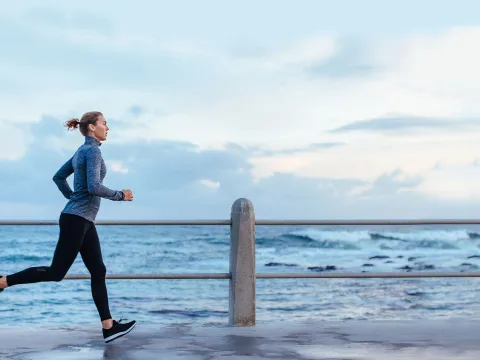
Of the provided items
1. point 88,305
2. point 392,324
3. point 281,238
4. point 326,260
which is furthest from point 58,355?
point 281,238

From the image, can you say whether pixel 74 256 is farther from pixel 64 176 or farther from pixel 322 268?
pixel 322 268

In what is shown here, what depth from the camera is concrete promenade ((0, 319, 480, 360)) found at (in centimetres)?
666

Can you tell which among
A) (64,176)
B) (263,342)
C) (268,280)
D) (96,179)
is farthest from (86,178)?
(268,280)

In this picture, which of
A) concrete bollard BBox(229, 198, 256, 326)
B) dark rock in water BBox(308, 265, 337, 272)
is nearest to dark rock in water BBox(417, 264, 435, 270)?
dark rock in water BBox(308, 265, 337, 272)

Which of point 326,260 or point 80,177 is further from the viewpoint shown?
point 326,260

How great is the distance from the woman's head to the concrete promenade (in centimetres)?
179

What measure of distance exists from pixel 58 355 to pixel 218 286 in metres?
25.8

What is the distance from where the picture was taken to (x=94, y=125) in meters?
6.84

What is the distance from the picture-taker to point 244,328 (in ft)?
27.0

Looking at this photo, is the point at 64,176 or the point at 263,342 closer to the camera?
the point at 64,176

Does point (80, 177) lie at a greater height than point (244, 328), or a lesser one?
greater

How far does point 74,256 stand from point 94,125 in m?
1.09

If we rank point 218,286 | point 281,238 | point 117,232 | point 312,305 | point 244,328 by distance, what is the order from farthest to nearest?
point 117,232 < point 281,238 < point 218,286 < point 312,305 < point 244,328

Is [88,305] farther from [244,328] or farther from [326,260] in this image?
[244,328]
